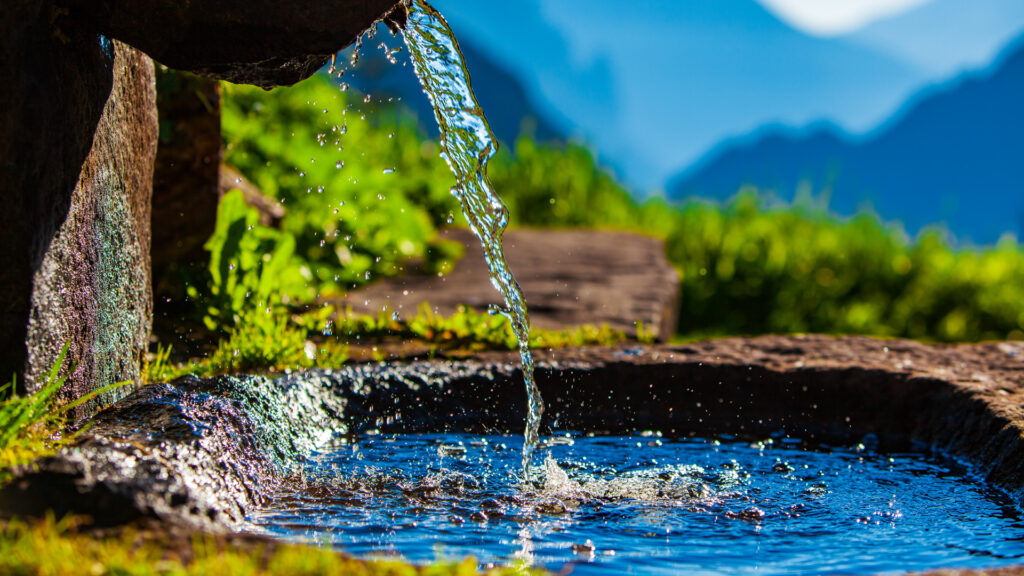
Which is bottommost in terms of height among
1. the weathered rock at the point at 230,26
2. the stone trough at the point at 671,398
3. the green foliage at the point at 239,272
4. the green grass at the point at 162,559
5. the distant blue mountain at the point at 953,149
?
the green grass at the point at 162,559

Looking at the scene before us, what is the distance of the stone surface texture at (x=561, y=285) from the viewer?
17.1 ft

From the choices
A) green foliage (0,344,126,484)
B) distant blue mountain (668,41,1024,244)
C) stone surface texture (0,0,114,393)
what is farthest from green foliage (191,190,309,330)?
distant blue mountain (668,41,1024,244)

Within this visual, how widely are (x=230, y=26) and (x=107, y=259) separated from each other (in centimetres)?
83

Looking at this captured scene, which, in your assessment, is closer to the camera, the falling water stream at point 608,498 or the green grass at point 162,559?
the green grass at point 162,559

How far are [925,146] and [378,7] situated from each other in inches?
2315

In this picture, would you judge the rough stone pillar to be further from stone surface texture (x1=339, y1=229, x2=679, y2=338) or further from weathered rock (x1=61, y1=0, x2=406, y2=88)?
stone surface texture (x1=339, y1=229, x2=679, y2=338)

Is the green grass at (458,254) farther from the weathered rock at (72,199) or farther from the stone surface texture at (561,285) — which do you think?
the weathered rock at (72,199)

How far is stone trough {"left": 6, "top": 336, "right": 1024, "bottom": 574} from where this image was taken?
2.84m

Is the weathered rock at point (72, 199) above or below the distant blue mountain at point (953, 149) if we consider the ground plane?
below

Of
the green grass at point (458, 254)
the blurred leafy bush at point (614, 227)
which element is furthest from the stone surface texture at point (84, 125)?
the blurred leafy bush at point (614, 227)

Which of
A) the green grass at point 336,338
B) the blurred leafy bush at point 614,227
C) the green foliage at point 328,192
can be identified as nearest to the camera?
the green grass at point 336,338

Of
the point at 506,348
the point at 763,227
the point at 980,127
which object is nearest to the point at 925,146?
the point at 980,127

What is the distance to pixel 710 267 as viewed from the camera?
7.87 m

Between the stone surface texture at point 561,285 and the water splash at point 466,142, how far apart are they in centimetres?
138
